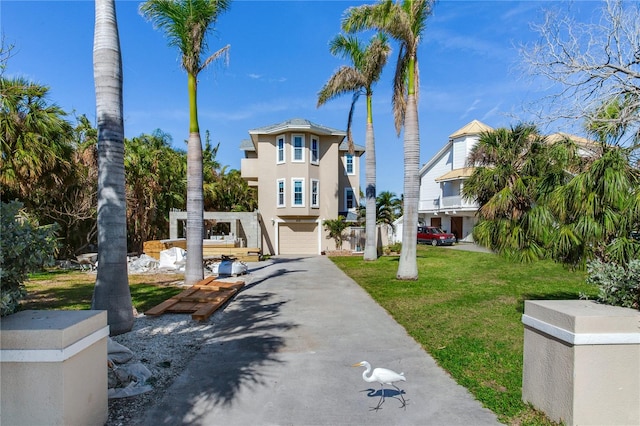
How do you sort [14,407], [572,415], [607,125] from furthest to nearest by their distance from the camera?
[607,125]
[572,415]
[14,407]

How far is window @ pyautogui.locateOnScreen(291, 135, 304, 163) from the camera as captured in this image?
23797mm

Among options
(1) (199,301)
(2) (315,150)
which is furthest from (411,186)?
(2) (315,150)

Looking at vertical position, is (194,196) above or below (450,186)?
below

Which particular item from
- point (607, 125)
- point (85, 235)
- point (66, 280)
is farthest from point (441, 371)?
point (85, 235)

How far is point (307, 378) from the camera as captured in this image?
14.7 ft

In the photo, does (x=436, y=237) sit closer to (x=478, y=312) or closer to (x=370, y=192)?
(x=370, y=192)

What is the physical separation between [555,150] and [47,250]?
738cm

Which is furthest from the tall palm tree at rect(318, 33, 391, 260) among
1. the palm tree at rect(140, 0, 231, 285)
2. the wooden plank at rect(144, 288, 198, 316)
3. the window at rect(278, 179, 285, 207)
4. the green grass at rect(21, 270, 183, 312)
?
the wooden plank at rect(144, 288, 198, 316)

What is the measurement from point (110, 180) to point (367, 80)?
15083 millimetres

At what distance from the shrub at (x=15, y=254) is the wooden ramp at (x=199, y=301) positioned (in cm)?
432

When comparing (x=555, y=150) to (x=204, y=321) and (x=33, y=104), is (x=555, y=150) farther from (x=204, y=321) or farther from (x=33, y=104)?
(x=33, y=104)

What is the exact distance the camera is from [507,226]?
7164 millimetres

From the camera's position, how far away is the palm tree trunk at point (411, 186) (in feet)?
39.9

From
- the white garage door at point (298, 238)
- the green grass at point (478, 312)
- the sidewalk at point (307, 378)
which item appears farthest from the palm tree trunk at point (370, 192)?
the sidewalk at point (307, 378)
